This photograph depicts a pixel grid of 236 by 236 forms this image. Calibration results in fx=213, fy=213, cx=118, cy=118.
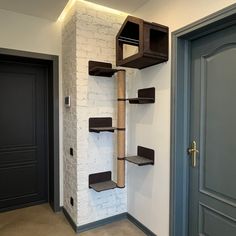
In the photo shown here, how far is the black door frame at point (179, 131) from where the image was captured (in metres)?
1.94

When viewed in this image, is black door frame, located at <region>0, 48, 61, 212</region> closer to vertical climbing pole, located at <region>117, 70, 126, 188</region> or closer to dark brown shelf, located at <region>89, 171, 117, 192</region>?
dark brown shelf, located at <region>89, 171, 117, 192</region>

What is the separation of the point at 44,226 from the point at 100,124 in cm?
139

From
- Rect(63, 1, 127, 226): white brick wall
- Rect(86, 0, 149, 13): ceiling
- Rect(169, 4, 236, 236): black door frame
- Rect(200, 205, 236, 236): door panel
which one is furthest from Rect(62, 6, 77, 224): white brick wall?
Rect(200, 205, 236, 236): door panel

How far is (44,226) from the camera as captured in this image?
2539mm

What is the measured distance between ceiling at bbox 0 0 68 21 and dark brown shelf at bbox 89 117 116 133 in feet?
4.32

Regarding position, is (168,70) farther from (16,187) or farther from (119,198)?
(16,187)

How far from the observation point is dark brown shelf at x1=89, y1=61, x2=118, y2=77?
2.30 meters

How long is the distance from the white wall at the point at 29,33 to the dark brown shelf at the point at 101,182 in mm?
642

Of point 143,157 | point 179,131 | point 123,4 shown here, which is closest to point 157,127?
point 179,131

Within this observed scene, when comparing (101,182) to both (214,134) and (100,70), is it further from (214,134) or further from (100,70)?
(214,134)

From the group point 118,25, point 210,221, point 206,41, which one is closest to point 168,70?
point 206,41

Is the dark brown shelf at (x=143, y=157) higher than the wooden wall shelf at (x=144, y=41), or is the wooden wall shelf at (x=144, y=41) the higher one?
the wooden wall shelf at (x=144, y=41)

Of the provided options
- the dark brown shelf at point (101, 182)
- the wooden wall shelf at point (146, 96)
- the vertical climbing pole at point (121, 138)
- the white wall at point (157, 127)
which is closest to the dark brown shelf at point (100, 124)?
the vertical climbing pole at point (121, 138)

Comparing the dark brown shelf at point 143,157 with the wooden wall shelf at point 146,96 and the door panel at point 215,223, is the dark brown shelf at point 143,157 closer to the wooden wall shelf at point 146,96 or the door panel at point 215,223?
the wooden wall shelf at point 146,96
